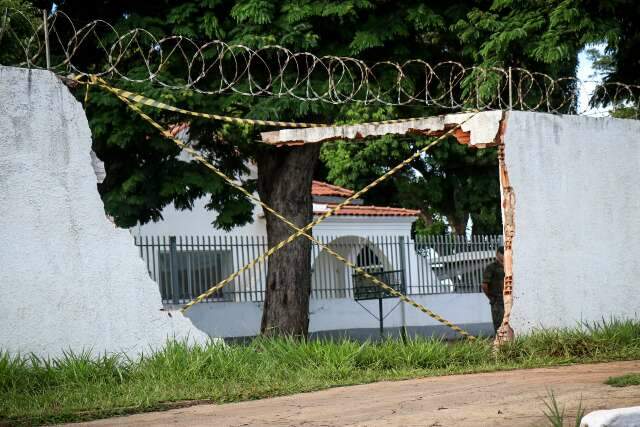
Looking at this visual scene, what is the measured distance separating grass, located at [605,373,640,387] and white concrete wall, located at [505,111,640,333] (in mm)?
2866

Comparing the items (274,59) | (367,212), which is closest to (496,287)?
(274,59)

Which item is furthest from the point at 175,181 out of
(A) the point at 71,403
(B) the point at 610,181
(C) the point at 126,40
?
(A) the point at 71,403

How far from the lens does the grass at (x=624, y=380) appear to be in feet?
25.2

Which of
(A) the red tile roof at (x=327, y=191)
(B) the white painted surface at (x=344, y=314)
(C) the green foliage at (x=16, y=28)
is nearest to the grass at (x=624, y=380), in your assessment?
(C) the green foliage at (x=16, y=28)

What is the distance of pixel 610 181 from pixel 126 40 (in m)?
6.60

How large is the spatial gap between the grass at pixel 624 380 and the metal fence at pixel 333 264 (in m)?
10.8

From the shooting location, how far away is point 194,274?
18344 millimetres

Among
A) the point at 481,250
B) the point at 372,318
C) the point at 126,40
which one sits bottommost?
the point at 372,318

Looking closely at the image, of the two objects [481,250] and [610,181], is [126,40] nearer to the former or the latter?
[610,181]

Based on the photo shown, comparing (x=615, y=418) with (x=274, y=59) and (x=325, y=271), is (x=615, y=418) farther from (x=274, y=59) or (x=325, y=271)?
(x=325, y=271)

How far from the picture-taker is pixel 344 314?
69.4ft

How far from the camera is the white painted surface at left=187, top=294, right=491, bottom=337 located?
61.9 ft

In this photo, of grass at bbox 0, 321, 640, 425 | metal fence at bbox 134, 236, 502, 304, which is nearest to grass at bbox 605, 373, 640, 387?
grass at bbox 0, 321, 640, 425

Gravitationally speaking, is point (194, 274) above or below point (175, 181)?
below
